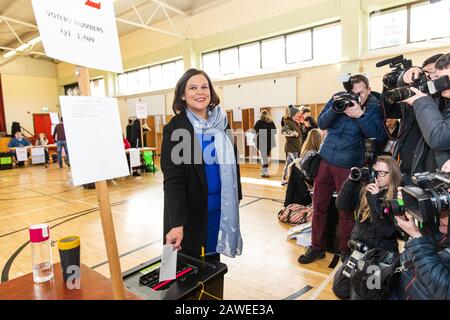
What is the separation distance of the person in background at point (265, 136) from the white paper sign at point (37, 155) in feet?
26.0

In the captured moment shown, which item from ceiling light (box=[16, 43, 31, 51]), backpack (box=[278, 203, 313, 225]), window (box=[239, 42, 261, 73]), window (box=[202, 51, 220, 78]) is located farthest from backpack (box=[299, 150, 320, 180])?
ceiling light (box=[16, 43, 31, 51])

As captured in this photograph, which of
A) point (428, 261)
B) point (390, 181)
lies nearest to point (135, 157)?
point (390, 181)

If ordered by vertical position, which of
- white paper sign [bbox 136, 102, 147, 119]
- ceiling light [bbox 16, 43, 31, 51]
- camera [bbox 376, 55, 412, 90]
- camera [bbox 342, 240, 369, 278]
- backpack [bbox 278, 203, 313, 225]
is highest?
ceiling light [bbox 16, 43, 31, 51]

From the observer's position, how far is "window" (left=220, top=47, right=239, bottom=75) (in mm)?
9664

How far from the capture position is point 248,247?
9.77ft

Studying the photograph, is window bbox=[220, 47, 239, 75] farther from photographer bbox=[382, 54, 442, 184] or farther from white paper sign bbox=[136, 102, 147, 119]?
photographer bbox=[382, 54, 442, 184]

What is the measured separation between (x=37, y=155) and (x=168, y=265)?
Result: 11434 millimetres

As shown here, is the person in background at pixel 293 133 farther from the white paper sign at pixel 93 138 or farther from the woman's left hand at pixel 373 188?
the white paper sign at pixel 93 138

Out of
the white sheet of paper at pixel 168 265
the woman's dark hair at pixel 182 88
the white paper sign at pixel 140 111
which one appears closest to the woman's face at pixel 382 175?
the woman's dark hair at pixel 182 88

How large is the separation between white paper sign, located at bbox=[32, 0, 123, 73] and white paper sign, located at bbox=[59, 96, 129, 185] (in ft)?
0.36

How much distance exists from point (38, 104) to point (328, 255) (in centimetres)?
1699

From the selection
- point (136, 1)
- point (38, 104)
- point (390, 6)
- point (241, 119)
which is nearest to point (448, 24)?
point (390, 6)

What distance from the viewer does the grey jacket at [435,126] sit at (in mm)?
1410
